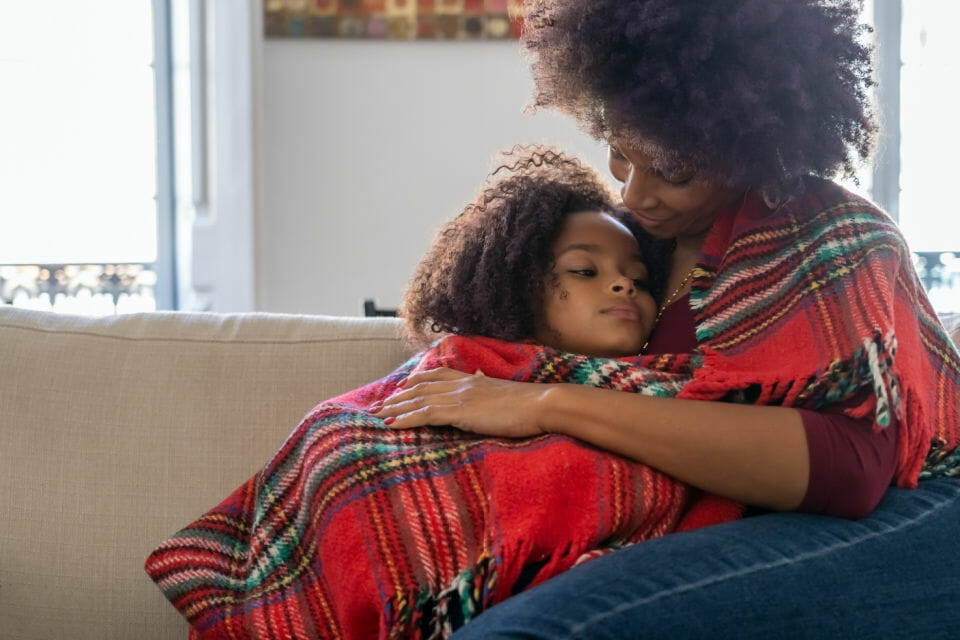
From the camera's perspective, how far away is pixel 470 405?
1.39 m

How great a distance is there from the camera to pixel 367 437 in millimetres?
1378

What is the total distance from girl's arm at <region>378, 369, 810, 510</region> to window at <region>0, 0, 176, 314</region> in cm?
237

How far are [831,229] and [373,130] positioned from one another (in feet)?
7.93

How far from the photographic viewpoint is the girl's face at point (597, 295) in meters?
1.55

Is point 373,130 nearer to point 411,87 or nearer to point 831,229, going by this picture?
point 411,87

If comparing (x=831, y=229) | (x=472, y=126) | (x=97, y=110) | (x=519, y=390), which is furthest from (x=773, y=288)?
(x=97, y=110)

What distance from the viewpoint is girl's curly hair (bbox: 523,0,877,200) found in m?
1.36

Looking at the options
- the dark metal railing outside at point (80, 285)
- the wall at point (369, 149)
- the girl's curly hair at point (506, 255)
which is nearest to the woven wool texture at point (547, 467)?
the girl's curly hair at point (506, 255)

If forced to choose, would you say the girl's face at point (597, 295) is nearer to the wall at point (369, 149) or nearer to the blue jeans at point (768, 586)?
the blue jeans at point (768, 586)

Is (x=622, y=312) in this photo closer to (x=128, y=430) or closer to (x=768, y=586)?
(x=768, y=586)

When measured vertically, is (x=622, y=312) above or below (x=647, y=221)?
below

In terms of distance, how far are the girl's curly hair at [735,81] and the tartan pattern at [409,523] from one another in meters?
0.28

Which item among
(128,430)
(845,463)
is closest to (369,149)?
(128,430)

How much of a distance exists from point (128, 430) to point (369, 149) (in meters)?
2.02
